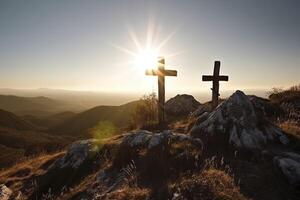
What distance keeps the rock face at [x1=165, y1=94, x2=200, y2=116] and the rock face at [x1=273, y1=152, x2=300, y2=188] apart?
17716 millimetres

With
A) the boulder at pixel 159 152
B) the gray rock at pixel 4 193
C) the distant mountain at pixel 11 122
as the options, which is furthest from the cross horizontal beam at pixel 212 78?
the distant mountain at pixel 11 122

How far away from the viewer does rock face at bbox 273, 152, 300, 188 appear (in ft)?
29.2

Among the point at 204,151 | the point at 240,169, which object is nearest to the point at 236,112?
the point at 204,151

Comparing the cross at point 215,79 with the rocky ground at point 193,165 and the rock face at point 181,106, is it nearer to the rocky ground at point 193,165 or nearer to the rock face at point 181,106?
the rocky ground at point 193,165

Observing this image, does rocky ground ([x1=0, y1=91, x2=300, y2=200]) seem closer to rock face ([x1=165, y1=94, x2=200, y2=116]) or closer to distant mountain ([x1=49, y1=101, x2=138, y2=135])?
rock face ([x1=165, y1=94, x2=200, y2=116])

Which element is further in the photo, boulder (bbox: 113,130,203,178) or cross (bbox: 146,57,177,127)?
cross (bbox: 146,57,177,127)

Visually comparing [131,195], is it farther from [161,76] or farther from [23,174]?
[23,174]

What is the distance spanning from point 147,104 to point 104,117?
5186 inches

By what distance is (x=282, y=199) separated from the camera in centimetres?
806

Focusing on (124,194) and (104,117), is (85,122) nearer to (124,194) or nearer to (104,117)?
(104,117)

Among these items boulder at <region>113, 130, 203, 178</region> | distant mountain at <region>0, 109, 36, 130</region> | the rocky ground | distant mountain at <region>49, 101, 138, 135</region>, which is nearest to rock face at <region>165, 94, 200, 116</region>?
the rocky ground

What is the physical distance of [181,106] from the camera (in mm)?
29062

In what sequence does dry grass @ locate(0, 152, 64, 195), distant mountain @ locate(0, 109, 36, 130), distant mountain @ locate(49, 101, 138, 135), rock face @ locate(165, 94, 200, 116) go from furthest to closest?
distant mountain @ locate(49, 101, 138, 135)
distant mountain @ locate(0, 109, 36, 130)
rock face @ locate(165, 94, 200, 116)
dry grass @ locate(0, 152, 64, 195)

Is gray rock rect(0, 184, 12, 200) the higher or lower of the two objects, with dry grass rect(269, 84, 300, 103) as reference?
lower
